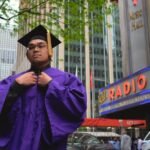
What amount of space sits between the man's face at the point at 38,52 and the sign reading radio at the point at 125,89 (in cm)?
1505

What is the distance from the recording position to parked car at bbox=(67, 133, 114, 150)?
59.4 feet

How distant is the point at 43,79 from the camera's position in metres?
2.97

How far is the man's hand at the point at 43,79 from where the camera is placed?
2.96 m

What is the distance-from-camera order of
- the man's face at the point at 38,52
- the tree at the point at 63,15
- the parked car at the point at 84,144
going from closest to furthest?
the man's face at the point at 38,52 → the tree at the point at 63,15 → the parked car at the point at 84,144

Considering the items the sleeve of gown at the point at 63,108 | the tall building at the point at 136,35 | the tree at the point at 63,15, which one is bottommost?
the sleeve of gown at the point at 63,108

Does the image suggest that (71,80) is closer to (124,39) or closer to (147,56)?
(147,56)

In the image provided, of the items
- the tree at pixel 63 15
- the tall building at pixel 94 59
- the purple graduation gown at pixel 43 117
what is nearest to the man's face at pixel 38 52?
the purple graduation gown at pixel 43 117

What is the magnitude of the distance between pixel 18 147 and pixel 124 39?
926 inches

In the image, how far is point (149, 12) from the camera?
77.3 ft

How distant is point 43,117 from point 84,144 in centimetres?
1756

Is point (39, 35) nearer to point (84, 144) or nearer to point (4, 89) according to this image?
point (4, 89)

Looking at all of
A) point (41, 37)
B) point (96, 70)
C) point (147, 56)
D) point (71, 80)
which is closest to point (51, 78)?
point (71, 80)

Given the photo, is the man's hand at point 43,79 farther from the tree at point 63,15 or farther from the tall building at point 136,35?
the tall building at point 136,35

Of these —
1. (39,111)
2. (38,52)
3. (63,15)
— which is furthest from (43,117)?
(63,15)
